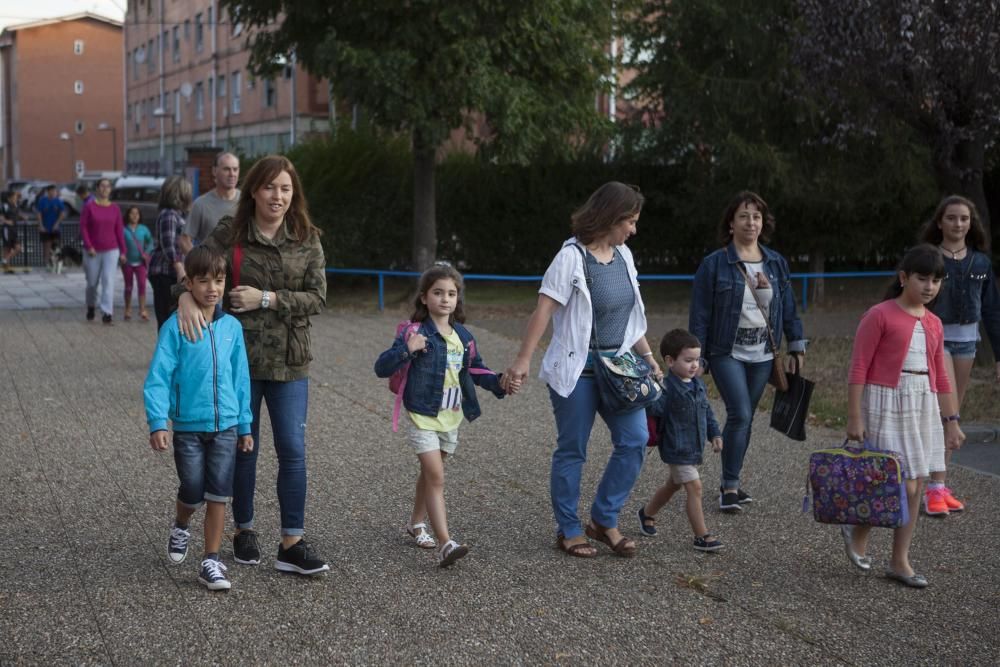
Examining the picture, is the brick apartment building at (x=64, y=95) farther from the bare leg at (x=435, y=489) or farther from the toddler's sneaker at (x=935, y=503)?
the bare leg at (x=435, y=489)

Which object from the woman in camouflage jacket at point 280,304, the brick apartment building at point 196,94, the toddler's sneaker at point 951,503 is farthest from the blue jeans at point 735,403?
the brick apartment building at point 196,94

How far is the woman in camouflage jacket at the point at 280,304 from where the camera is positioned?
18.2 feet

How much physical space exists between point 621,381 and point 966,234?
9.47ft

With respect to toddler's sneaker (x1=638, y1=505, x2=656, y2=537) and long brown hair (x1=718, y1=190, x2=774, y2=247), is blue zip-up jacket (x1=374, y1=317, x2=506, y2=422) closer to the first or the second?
toddler's sneaker (x1=638, y1=505, x2=656, y2=537)

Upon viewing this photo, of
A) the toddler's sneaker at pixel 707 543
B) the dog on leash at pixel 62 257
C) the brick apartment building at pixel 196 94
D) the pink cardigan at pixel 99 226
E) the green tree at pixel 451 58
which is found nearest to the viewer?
the toddler's sneaker at pixel 707 543

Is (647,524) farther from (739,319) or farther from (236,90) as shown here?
(236,90)

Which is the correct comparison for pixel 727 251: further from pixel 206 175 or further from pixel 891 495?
pixel 206 175

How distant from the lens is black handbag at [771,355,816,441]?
7.05m

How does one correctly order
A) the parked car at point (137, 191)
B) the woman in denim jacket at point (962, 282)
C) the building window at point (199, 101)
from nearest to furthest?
the woman in denim jacket at point (962, 282) < the parked car at point (137, 191) < the building window at point (199, 101)

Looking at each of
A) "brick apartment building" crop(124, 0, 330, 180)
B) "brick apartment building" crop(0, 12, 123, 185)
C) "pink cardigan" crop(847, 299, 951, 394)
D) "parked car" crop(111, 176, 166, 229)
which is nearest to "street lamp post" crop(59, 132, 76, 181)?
"brick apartment building" crop(0, 12, 123, 185)

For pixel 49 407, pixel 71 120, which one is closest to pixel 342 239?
pixel 49 407

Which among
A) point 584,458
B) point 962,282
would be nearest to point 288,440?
point 584,458

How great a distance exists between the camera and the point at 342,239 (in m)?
22.2

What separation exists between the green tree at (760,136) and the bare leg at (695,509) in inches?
518
